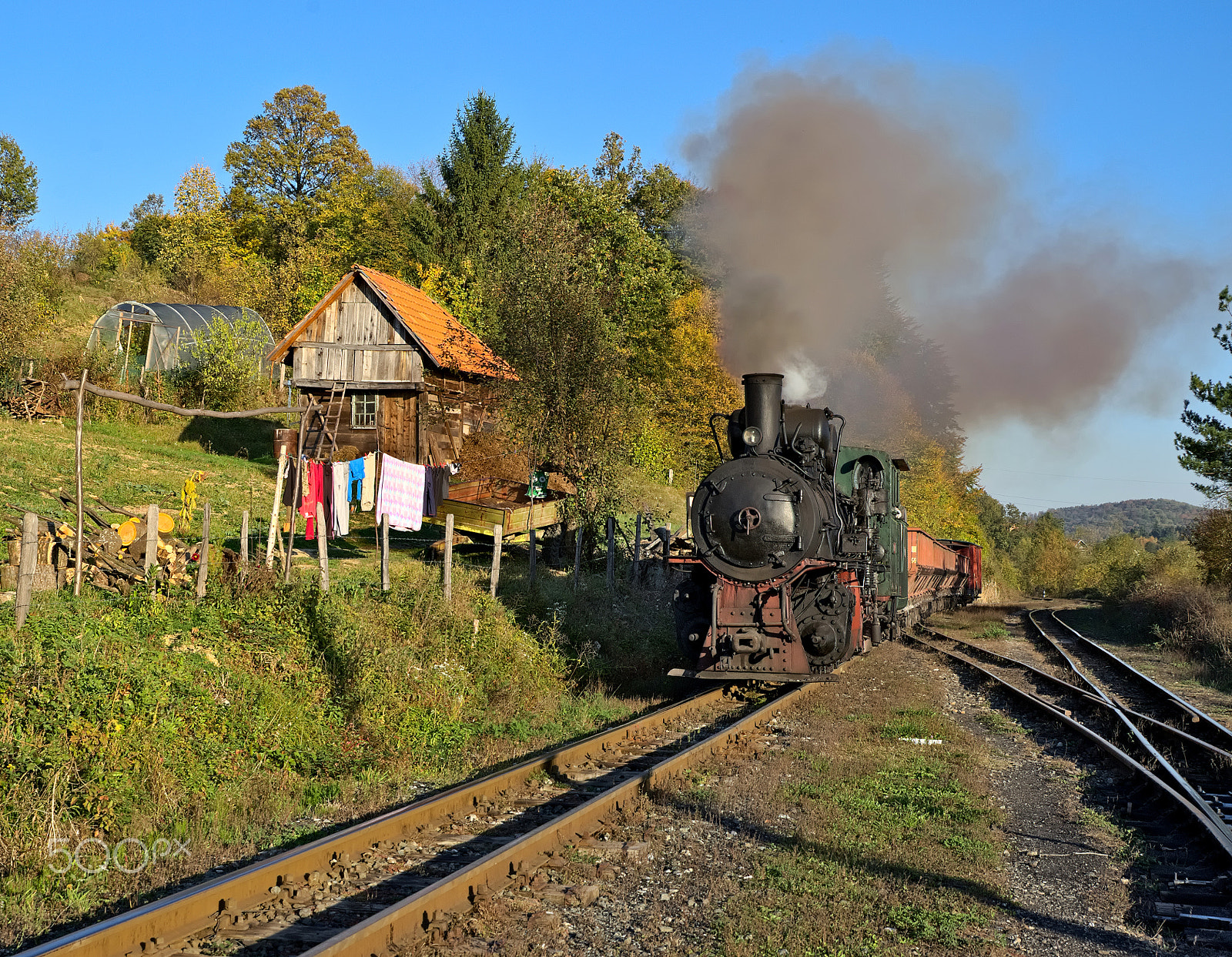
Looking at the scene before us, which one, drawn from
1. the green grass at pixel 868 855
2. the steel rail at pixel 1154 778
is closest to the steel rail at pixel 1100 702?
the steel rail at pixel 1154 778

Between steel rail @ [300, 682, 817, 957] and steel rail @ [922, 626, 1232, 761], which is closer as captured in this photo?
steel rail @ [300, 682, 817, 957]

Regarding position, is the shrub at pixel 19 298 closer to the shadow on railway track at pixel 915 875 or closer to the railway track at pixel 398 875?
the railway track at pixel 398 875

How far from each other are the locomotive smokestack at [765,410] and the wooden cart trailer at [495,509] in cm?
730

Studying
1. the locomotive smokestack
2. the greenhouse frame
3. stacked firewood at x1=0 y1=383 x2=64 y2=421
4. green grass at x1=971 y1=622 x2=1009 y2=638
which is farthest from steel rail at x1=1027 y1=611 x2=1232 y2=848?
the greenhouse frame

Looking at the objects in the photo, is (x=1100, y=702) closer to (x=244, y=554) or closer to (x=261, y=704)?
(x=261, y=704)

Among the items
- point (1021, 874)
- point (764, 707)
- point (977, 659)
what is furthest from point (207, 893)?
point (977, 659)

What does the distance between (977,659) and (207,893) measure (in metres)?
16.8

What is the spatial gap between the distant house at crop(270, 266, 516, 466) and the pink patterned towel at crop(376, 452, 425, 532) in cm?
1352

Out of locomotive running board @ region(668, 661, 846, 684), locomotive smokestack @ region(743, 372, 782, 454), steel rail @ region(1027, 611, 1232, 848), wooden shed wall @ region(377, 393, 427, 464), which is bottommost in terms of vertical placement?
steel rail @ region(1027, 611, 1232, 848)

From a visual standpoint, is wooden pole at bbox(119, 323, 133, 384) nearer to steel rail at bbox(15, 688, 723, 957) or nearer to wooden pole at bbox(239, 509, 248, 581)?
wooden pole at bbox(239, 509, 248, 581)

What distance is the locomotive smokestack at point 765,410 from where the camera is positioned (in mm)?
12906

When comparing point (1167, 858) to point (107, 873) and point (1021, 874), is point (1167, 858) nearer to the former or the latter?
point (1021, 874)

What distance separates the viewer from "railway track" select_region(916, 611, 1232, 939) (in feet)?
19.8

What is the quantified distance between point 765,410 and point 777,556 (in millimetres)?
1982
